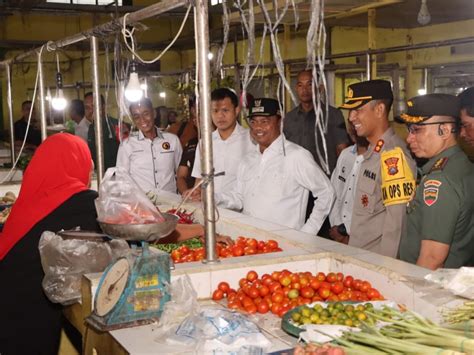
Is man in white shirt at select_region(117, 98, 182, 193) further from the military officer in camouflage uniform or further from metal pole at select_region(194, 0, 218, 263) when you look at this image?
metal pole at select_region(194, 0, 218, 263)

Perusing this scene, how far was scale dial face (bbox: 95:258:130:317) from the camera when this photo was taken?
9.53 ft

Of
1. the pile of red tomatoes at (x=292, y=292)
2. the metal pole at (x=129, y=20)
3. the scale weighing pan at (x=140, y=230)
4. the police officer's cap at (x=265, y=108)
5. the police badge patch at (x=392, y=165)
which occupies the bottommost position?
the pile of red tomatoes at (x=292, y=292)

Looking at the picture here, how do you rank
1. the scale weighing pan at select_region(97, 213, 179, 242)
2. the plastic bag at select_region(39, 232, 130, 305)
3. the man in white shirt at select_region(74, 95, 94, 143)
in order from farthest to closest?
the man in white shirt at select_region(74, 95, 94, 143) < the plastic bag at select_region(39, 232, 130, 305) < the scale weighing pan at select_region(97, 213, 179, 242)

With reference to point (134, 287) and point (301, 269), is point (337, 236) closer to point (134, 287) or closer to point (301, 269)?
point (301, 269)

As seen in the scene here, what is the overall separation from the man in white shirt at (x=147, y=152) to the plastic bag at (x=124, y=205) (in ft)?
11.8

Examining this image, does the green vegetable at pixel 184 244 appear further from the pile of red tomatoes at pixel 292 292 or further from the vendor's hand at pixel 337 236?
the vendor's hand at pixel 337 236

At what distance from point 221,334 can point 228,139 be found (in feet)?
11.9

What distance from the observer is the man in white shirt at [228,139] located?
19.7 feet

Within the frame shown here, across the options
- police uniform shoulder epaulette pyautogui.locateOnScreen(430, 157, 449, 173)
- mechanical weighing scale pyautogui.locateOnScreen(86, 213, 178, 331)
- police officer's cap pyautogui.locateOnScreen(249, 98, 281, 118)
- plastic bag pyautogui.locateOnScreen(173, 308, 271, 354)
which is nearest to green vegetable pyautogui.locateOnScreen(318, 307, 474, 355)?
plastic bag pyautogui.locateOnScreen(173, 308, 271, 354)

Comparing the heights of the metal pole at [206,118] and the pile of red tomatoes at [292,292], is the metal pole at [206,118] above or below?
above

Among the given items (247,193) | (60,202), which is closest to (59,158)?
(60,202)

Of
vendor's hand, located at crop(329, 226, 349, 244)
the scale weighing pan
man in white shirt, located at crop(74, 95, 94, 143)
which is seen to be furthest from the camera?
man in white shirt, located at crop(74, 95, 94, 143)

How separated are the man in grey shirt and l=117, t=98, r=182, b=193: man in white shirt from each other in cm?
139

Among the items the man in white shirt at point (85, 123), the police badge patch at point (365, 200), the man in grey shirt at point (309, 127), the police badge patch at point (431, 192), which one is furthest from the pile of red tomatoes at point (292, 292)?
the man in white shirt at point (85, 123)
